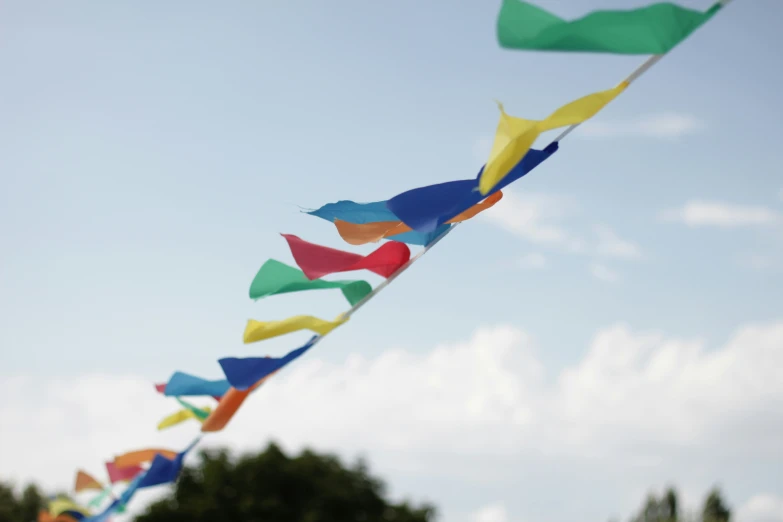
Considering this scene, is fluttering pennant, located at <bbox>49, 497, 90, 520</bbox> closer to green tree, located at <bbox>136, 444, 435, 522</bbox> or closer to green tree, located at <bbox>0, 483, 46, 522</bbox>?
green tree, located at <bbox>136, 444, 435, 522</bbox>

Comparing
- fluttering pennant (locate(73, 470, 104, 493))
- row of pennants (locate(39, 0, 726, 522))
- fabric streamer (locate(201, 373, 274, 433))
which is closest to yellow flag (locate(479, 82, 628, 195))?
row of pennants (locate(39, 0, 726, 522))

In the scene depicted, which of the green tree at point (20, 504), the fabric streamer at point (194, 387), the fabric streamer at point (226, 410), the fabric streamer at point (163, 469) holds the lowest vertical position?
the fabric streamer at point (163, 469)

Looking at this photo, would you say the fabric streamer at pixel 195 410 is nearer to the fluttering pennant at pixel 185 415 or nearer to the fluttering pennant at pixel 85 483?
the fluttering pennant at pixel 185 415

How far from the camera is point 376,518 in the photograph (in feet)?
74.1

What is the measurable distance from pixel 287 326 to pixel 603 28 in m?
1.45

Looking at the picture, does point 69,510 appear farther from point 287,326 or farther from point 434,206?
point 434,206

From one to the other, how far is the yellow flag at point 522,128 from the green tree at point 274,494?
1970 cm

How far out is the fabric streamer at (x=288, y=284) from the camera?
105 inches

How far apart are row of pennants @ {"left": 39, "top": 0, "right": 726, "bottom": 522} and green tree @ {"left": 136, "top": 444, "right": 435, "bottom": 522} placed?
17757 millimetres

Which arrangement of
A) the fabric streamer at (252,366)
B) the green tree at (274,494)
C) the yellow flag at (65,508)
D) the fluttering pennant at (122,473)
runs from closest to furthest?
the fabric streamer at (252,366)
the fluttering pennant at (122,473)
the yellow flag at (65,508)
the green tree at (274,494)

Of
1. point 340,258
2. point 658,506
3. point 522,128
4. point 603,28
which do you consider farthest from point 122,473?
point 658,506

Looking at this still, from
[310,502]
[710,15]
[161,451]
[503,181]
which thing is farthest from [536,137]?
[310,502]

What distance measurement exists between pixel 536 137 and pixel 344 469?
22.8 m

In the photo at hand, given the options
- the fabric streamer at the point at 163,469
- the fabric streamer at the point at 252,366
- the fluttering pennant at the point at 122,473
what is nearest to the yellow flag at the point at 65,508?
the fluttering pennant at the point at 122,473
